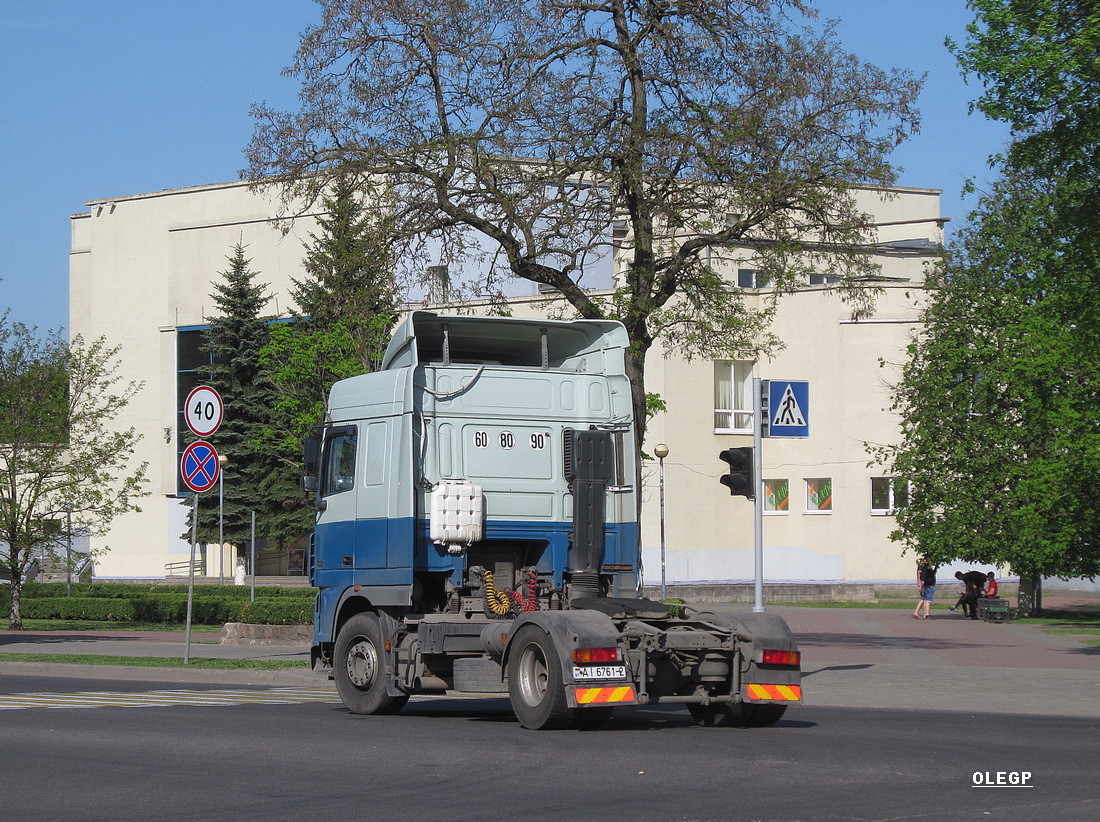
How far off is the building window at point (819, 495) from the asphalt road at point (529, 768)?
37.8m

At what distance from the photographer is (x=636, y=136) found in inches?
776

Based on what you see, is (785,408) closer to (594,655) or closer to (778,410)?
(778,410)

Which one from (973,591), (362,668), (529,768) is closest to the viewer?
(529,768)

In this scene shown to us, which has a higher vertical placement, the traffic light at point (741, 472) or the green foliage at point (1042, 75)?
the green foliage at point (1042, 75)

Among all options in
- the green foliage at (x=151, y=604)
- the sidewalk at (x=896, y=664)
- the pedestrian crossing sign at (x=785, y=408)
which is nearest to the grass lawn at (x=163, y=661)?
the sidewalk at (x=896, y=664)

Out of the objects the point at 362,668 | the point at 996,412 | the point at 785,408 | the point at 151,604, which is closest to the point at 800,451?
the point at 996,412

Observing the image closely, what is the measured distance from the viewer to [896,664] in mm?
22016

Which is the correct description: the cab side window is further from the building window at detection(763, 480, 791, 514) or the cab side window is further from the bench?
the building window at detection(763, 480, 791, 514)

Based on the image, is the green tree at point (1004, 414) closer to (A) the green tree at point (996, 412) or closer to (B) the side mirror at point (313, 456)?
(A) the green tree at point (996, 412)

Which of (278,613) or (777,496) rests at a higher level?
(777,496)

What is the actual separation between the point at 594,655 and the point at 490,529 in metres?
2.47

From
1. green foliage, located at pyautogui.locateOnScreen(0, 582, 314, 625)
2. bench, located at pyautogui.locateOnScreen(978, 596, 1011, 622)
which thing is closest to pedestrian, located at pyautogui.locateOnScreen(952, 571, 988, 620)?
bench, located at pyautogui.locateOnScreen(978, 596, 1011, 622)

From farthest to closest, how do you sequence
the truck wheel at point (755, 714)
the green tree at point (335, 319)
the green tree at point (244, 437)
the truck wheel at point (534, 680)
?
1. the green tree at point (244, 437)
2. the green tree at point (335, 319)
3. the truck wheel at point (755, 714)
4. the truck wheel at point (534, 680)

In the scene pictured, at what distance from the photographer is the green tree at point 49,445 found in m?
33.2
